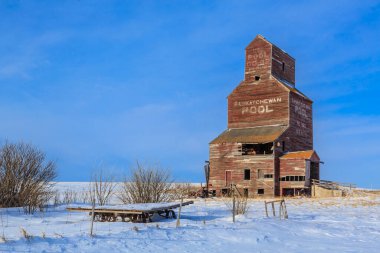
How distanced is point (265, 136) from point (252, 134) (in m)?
1.81

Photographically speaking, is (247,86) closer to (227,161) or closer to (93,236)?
(227,161)

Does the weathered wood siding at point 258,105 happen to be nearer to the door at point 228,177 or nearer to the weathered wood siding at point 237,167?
the weathered wood siding at point 237,167

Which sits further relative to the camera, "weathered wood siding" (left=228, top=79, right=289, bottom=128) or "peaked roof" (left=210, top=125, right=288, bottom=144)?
"weathered wood siding" (left=228, top=79, right=289, bottom=128)

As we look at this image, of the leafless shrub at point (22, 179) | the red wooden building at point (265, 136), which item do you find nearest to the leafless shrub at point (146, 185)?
the leafless shrub at point (22, 179)

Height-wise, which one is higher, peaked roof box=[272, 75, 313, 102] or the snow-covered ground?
peaked roof box=[272, 75, 313, 102]

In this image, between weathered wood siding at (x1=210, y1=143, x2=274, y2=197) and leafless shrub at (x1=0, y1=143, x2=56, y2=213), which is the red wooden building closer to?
weathered wood siding at (x1=210, y1=143, x2=274, y2=197)

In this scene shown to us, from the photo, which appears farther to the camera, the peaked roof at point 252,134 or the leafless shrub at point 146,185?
the peaked roof at point 252,134

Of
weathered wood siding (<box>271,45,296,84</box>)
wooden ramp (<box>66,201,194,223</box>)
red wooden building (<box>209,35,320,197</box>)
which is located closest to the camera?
wooden ramp (<box>66,201,194,223</box>)

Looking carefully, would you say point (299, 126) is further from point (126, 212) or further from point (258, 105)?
point (126, 212)

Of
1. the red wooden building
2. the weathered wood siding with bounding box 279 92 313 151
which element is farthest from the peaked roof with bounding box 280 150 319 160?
the weathered wood siding with bounding box 279 92 313 151

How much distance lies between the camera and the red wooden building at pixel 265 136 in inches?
1497

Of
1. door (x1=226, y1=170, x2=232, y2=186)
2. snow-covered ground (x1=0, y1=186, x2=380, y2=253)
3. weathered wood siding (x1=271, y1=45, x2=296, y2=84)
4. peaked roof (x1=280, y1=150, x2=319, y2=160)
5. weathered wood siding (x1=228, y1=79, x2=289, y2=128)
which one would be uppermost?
weathered wood siding (x1=271, y1=45, x2=296, y2=84)

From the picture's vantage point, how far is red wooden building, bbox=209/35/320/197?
125ft

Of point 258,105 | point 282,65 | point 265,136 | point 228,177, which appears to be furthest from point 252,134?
point 282,65
